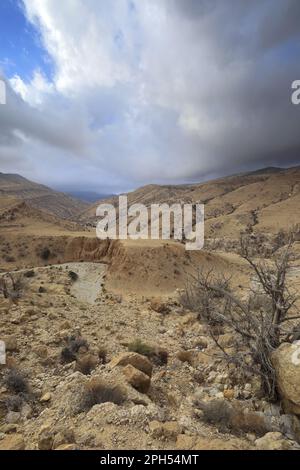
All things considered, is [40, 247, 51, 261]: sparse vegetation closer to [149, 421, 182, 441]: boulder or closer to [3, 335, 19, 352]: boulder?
[3, 335, 19, 352]: boulder

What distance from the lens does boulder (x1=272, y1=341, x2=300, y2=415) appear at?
496 centimetres

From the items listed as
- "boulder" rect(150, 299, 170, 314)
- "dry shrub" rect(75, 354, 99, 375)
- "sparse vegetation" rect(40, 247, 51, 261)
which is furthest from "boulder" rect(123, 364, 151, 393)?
"sparse vegetation" rect(40, 247, 51, 261)

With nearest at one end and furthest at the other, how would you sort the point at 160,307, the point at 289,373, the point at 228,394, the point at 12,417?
the point at 12,417
the point at 289,373
the point at 228,394
the point at 160,307

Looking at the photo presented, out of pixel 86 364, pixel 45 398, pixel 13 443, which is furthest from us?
Result: pixel 86 364

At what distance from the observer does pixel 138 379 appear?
573 cm

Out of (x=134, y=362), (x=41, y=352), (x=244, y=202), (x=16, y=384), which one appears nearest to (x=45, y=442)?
(x=16, y=384)

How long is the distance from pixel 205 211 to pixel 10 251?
173 feet

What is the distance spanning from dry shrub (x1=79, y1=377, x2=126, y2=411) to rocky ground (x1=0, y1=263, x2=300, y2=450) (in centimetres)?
2

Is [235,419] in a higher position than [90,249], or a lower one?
lower

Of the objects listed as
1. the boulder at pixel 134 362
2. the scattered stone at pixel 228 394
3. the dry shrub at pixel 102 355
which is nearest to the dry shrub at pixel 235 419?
the scattered stone at pixel 228 394

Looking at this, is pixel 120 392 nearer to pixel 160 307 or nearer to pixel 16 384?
pixel 16 384

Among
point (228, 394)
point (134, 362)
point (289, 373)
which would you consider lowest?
point (228, 394)

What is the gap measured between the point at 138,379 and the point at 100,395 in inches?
32.8
